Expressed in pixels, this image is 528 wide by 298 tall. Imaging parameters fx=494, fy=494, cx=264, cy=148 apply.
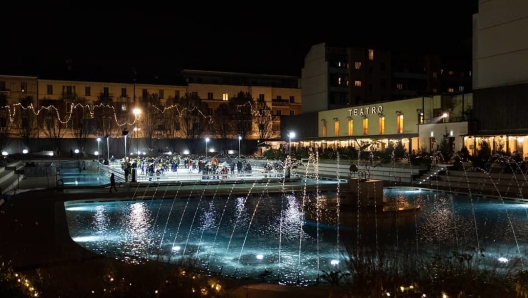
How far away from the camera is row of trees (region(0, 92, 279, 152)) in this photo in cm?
6269

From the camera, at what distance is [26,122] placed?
62.2m

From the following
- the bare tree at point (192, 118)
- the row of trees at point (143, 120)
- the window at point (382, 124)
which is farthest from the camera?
the bare tree at point (192, 118)

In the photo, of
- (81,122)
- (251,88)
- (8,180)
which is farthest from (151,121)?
(8,180)

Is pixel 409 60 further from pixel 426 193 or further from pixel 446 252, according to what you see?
pixel 446 252

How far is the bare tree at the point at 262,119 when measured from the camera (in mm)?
74188

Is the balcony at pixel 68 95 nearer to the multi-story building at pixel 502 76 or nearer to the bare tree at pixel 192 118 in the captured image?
the bare tree at pixel 192 118

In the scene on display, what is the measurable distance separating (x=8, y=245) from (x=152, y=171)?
23195mm

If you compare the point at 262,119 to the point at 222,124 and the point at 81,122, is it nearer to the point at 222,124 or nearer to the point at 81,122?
the point at 222,124

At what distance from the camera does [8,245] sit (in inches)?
450

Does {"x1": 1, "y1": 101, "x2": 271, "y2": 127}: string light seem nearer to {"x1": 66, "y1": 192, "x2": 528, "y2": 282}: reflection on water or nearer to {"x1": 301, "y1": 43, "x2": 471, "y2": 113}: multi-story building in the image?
{"x1": 301, "y1": 43, "x2": 471, "y2": 113}: multi-story building

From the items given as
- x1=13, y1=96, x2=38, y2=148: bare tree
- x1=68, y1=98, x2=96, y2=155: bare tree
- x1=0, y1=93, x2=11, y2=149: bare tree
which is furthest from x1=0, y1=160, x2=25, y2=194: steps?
x1=68, y1=98, x2=96, y2=155: bare tree

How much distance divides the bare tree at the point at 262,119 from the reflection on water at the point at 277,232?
5345 centimetres

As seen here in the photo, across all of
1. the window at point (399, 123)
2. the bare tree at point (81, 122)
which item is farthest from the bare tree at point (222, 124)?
the window at point (399, 123)

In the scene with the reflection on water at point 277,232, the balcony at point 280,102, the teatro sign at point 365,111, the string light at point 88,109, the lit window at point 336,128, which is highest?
the balcony at point 280,102
